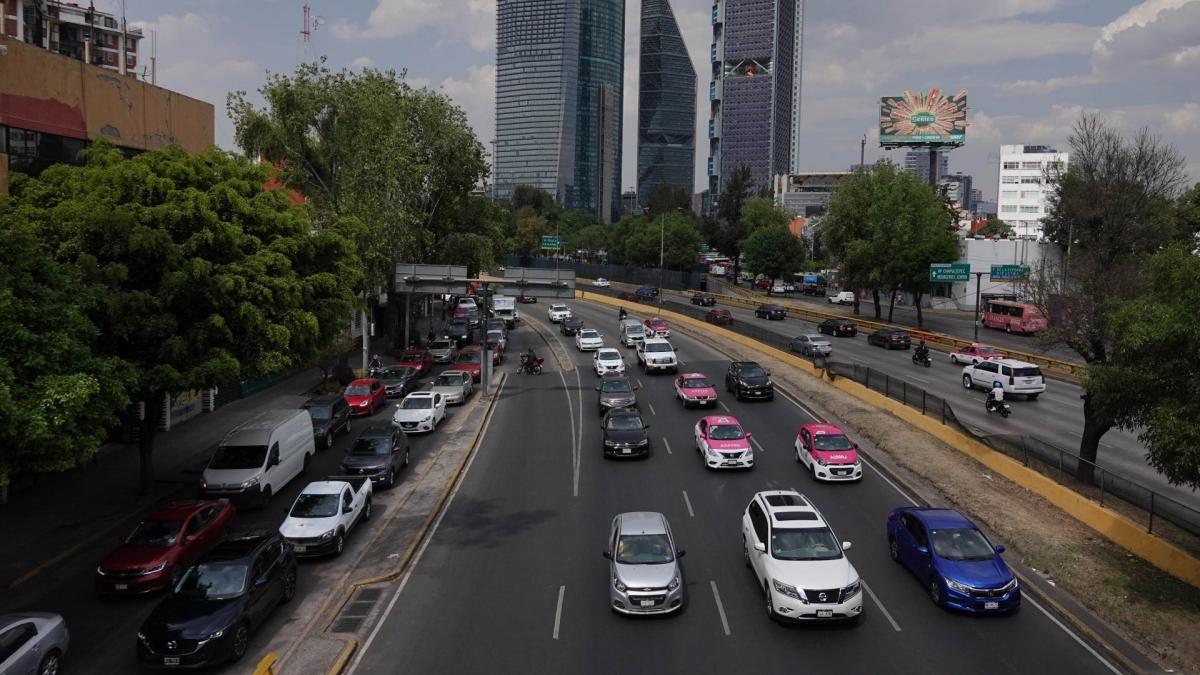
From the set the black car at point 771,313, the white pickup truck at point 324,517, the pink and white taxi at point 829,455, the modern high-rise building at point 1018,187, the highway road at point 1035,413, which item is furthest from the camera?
the modern high-rise building at point 1018,187

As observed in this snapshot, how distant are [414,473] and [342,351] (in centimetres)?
1937

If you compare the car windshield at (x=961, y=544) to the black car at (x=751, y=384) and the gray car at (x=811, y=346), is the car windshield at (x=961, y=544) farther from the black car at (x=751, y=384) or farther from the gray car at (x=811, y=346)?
the gray car at (x=811, y=346)

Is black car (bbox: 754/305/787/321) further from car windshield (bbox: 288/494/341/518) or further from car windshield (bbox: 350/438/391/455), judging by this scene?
car windshield (bbox: 288/494/341/518)

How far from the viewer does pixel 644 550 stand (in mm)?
16312

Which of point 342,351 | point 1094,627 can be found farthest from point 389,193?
point 1094,627

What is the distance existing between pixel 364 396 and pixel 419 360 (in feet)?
34.3

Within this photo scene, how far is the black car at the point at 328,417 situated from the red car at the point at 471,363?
32.6 ft

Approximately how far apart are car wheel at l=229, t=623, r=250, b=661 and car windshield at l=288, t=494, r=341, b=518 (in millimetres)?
5248

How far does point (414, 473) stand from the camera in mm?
26844

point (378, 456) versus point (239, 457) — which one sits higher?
point (239, 457)

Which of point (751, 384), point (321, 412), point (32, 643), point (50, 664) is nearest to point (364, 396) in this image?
point (321, 412)

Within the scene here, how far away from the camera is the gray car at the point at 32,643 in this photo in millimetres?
12422

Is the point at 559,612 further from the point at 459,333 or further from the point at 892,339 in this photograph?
the point at 892,339

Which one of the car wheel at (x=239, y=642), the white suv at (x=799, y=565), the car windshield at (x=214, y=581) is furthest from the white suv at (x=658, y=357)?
the car wheel at (x=239, y=642)
